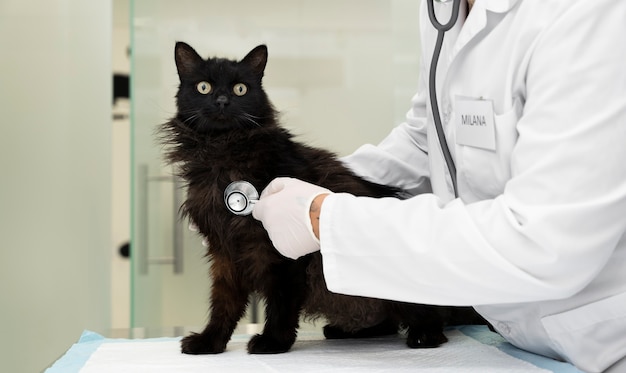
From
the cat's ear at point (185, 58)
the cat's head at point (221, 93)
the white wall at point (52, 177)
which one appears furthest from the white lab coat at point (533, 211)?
the white wall at point (52, 177)

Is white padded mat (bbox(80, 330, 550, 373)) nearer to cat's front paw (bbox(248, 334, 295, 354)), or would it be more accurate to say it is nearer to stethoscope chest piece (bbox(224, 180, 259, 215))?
cat's front paw (bbox(248, 334, 295, 354))

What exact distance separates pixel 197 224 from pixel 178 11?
4.42 feet

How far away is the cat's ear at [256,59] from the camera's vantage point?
55.2 inches

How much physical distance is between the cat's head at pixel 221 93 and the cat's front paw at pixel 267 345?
15.5 inches

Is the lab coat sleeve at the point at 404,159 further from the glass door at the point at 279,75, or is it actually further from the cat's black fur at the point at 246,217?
the glass door at the point at 279,75

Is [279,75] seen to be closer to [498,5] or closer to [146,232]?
[146,232]

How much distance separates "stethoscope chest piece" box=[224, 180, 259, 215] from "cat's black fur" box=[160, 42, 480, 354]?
0.02 m

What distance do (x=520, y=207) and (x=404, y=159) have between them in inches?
26.2

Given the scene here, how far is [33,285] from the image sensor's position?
232 cm

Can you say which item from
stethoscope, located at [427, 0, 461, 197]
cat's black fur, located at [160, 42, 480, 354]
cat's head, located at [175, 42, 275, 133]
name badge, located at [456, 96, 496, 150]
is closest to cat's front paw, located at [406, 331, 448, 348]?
cat's black fur, located at [160, 42, 480, 354]

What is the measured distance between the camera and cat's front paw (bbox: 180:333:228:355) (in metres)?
1.25

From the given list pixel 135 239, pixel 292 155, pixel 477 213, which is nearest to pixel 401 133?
pixel 292 155

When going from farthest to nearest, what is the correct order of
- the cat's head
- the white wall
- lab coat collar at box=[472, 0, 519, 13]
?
the white wall, the cat's head, lab coat collar at box=[472, 0, 519, 13]

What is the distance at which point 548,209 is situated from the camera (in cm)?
91
